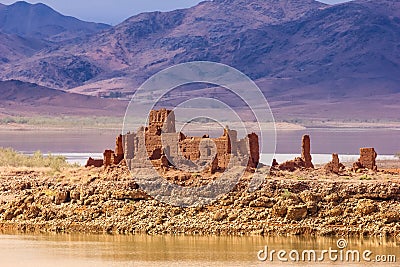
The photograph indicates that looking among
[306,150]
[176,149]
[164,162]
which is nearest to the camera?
[164,162]

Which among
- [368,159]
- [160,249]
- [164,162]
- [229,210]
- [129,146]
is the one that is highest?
[129,146]

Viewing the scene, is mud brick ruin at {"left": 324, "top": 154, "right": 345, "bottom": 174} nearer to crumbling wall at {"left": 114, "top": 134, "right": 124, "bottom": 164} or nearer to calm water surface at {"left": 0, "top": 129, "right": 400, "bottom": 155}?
crumbling wall at {"left": 114, "top": 134, "right": 124, "bottom": 164}

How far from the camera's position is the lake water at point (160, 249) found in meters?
30.3

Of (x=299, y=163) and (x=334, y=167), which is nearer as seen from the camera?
(x=334, y=167)

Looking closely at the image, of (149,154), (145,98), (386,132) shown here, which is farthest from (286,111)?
(149,154)

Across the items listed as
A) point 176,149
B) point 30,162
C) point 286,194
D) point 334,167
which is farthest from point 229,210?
point 30,162

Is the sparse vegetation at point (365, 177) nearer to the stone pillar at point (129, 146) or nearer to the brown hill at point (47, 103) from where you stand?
the stone pillar at point (129, 146)

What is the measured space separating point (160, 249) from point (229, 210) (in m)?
3.83

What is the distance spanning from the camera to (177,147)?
4081 centimetres

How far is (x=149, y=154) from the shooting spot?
40719mm

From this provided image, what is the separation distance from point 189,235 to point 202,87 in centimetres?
14517

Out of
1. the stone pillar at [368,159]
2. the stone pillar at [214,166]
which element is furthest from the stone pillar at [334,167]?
the stone pillar at [214,166]

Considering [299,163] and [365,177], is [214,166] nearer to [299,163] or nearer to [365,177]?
[365,177]

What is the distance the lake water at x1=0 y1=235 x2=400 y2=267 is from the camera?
30297 mm
